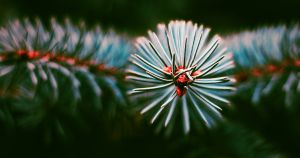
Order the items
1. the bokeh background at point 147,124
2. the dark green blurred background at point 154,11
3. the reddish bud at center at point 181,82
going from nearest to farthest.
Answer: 1. the reddish bud at center at point 181,82
2. the bokeh background at point 147,124
3. the dark green blurred background at point 154,11

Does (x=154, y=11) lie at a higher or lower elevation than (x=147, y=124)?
higher

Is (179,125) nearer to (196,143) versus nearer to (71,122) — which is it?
(196,143)

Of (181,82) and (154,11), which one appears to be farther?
Answer: (154,11)

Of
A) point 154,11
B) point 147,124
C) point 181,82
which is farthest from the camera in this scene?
point 154,11

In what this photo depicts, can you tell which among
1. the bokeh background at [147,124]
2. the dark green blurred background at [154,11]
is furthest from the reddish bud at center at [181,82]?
the dark green blurred background at [154,11]

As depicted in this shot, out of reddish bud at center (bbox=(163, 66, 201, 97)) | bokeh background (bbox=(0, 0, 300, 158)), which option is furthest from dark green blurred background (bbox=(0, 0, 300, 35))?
reddish bud at center (bbox=(163, 66, 201, 97))

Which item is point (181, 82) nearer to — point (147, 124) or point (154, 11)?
point (147, 124)

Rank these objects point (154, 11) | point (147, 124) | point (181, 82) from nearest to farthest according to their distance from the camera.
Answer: point (181, 82)
point (147, 124)
point (154, 11)

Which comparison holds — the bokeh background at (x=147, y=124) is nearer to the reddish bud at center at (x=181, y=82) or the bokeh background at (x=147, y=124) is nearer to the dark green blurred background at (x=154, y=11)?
the dark green blurred background at (x=154, y=11)

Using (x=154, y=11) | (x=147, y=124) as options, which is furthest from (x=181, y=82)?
(x=154, y=11)
